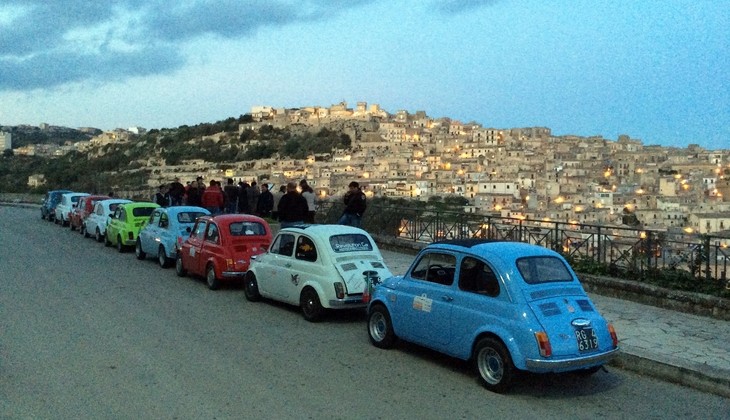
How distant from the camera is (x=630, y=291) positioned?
11430mm

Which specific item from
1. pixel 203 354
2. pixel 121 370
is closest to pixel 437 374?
pixel 203 354

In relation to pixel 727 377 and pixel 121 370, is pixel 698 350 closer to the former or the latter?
pixel 727 377

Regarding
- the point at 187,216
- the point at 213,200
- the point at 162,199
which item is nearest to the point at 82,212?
the point at 162,199

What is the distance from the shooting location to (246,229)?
13.9 meters

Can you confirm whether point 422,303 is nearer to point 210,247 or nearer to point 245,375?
point 245,375

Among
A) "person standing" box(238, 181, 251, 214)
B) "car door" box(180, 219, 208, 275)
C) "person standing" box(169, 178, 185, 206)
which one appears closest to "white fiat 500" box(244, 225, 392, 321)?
"car door" box(180, 219, 208, 275)

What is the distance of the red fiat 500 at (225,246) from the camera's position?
43.5ft

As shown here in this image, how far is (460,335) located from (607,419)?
5.98 feet

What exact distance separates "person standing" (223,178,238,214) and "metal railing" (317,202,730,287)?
840cm

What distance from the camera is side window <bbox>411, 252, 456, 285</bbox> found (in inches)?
315

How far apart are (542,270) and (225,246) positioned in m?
7.56

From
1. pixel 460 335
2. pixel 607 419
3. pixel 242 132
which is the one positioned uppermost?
pixel 242 132

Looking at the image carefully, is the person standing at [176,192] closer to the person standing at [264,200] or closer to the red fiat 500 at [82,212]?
the red fiat 500 at [82,212]

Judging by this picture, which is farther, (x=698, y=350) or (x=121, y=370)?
(x=698, y=350)
